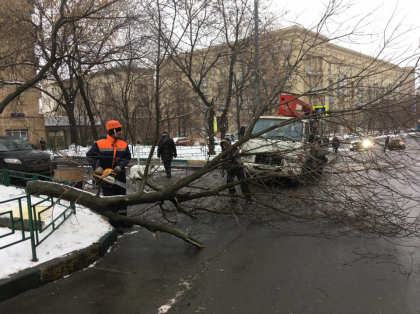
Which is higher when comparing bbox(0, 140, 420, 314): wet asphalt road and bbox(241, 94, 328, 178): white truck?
bbox(241, 94, 328, 178): white truck

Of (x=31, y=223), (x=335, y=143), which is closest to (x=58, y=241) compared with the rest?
(x=31, y=223)

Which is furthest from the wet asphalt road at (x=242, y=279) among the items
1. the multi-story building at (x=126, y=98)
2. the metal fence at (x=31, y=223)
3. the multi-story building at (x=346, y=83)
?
the multi-story building at (x=126, y=98)

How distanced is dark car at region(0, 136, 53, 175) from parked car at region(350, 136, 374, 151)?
7961 mm

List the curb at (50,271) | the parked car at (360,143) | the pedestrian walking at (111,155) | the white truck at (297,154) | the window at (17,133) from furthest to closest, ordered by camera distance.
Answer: the window at (17,133), the pedestrian walking at (111,155), the white truck at (297,154), the parked car at (360,143), the curb at (50,271)

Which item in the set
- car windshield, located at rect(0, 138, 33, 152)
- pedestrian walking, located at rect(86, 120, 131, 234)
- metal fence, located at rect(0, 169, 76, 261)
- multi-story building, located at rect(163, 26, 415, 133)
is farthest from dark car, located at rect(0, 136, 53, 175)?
multi-story building, located at rect(163, 26, 415, 133)

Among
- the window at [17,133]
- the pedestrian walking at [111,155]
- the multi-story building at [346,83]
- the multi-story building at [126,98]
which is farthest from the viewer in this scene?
the window at [17,133]

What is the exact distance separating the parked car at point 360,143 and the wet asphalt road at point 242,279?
59.7 inches

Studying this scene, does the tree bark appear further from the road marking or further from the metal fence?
the road marking

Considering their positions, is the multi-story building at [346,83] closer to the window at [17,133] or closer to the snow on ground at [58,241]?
the snow on ground at [58,241]

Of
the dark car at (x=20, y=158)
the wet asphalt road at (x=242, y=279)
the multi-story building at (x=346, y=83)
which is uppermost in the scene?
the multi-story building at (x=346, y=83)

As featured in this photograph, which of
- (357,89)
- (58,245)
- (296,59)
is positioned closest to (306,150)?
(357,89)

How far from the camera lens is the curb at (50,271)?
3053mm

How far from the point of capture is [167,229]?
14.1ft

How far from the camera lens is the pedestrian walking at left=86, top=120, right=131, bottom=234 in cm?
498
